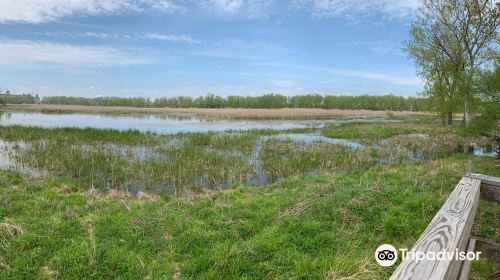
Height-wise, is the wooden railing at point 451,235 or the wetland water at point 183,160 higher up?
the wooden railing at point 451,235

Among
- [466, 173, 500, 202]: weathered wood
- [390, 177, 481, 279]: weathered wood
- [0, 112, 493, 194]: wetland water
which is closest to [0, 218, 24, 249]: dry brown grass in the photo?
[0, 112, 493, 194]: wetland water

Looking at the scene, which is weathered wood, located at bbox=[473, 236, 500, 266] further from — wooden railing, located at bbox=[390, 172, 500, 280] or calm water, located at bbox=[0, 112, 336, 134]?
calm water, located at bbox=[0, 112, 336, 134]

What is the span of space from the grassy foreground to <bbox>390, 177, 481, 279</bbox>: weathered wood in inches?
62.4

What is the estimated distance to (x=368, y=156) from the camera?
17.0 m

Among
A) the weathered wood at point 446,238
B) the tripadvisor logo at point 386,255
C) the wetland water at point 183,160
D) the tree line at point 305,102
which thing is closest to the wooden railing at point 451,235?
the weathered wood at point 446,238

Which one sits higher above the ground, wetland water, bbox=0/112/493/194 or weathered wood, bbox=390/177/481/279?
weathered wood, bbox=390/177/481/279

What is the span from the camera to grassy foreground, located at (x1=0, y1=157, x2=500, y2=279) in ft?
16.0

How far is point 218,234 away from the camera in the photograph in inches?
234

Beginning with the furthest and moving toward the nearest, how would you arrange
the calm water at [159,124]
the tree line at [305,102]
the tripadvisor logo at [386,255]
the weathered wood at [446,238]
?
the tree line at [305,102] → the calm water at [159,124] → the tripadvisor logo at [386,255] → the weathered wood at [446,238]

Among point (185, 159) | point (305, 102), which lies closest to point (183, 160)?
point (185, 159)

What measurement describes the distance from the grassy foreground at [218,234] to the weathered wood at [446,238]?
5.20 feet

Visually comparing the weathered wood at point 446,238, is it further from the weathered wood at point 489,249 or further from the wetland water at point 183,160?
the wetland water at point 183,160

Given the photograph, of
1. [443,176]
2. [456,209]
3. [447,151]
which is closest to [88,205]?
[456,209]

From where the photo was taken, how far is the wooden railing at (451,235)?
6.79ft
